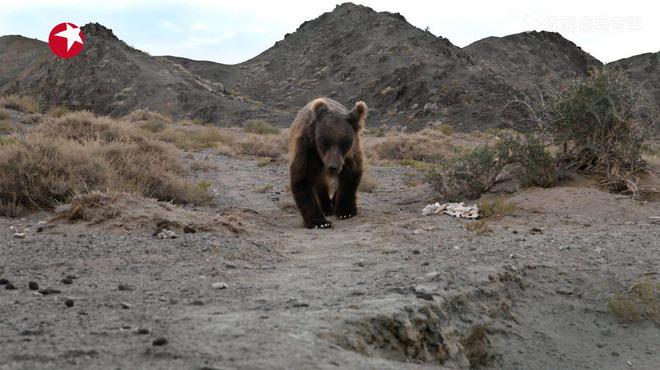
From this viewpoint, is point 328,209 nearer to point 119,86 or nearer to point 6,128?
point 6,128

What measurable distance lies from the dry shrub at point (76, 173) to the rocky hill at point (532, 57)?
45.7m

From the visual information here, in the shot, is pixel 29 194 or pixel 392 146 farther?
pixel 392 146

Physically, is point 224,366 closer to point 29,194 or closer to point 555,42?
point 29,194

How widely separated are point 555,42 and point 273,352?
6495 cm

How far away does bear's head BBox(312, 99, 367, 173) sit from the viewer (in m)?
8.91

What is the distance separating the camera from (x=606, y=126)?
10852mm

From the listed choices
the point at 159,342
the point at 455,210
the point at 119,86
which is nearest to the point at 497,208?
the point at 455,210

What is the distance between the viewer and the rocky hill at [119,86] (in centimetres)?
3966

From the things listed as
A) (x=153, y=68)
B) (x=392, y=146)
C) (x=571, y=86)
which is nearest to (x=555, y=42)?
(x=153, y=68)

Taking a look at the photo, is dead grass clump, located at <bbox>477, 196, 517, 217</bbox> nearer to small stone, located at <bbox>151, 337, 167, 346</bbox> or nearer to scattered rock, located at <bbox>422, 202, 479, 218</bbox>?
scattered rock, located at <bbox>422, 202, 479, 218</bbox>

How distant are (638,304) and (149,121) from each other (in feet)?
80.5

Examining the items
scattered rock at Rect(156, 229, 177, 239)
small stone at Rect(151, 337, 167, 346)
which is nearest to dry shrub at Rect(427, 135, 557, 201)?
scattered rock at Rect(156, 229, 177, 239)

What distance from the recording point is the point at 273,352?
339 cm

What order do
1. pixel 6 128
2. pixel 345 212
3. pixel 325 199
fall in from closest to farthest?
1. pixel 345 212
2. pixel 325 199
3. pixel 6 128
